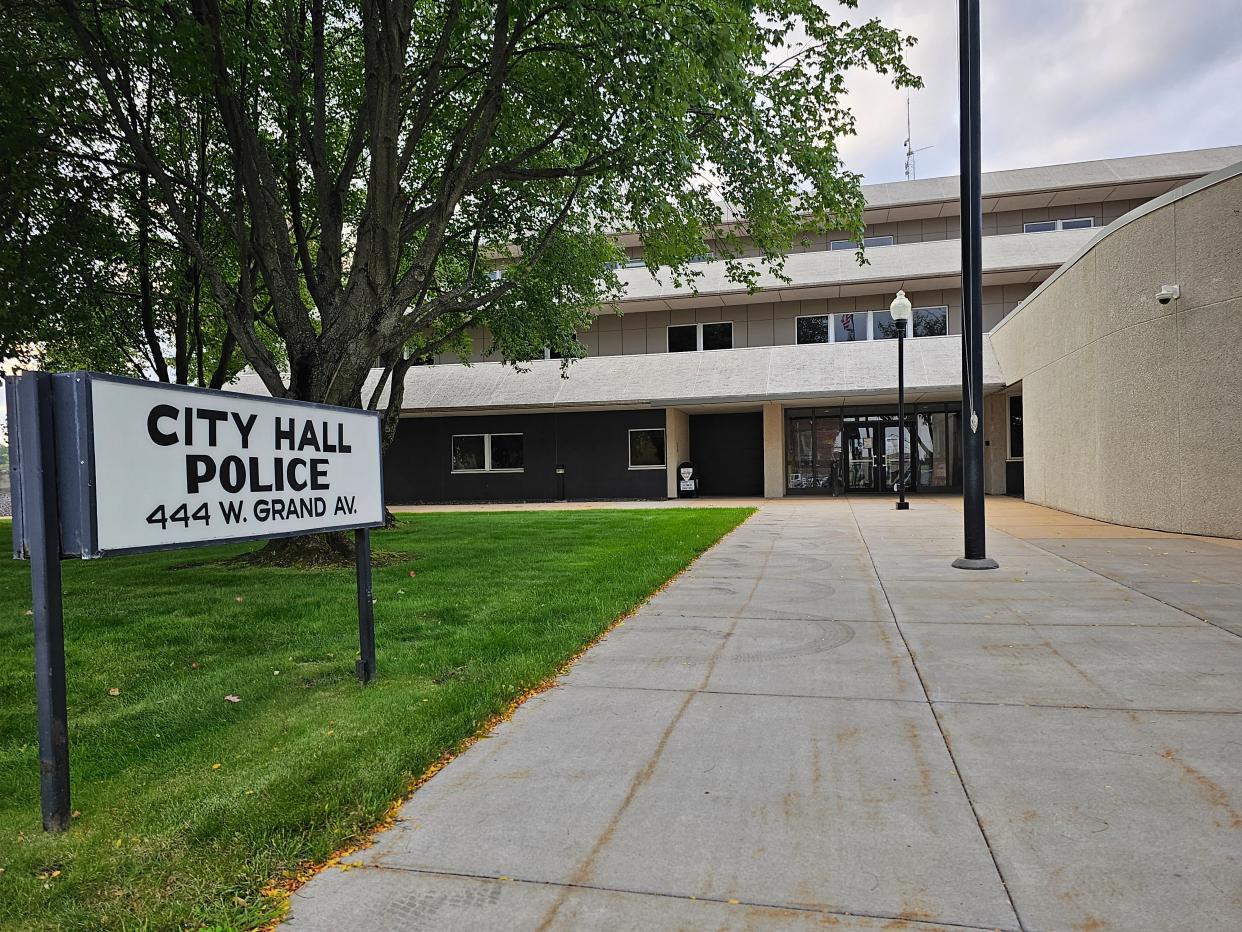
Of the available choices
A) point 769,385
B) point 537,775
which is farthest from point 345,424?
point 769,385

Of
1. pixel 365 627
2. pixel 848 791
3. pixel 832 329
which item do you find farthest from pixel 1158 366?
pixel 832 329

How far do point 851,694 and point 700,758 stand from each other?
1.32m

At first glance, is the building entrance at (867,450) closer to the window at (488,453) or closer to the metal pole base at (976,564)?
the window at (488,453)

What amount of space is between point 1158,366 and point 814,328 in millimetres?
14444

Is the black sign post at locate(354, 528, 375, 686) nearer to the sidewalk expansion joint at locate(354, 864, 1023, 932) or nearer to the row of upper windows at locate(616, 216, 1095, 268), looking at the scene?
the sidewalk expansion joint at locate(354, 864, 1023, 932)

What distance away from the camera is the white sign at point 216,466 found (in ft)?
10.5

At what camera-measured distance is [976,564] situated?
9.05 metres

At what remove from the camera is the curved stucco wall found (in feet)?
37.6

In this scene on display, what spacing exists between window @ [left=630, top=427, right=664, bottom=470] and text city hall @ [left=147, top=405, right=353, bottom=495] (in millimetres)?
20875

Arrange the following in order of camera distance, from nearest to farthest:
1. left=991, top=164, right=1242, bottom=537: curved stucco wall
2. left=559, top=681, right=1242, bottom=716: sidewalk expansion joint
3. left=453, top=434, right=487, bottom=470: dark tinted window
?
left=559, top=681, right=1242, bottom=716: sidewalk expansion joint, left=991, top=164, right=1242, bottom=537: curved stucco wall, left=453, top=434, right=487, bottom=470: dark tinted window

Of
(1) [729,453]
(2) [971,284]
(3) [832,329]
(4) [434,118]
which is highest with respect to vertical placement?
(4) [434,118]

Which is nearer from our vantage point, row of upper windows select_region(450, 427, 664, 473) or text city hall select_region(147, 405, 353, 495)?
text city hall select_region(147, 405, 353, 495)

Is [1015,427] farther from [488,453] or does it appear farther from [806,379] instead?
[488,453]

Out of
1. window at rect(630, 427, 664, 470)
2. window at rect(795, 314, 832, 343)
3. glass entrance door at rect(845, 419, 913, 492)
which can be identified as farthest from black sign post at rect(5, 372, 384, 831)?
window at rect(795, 314, 832, 343)
